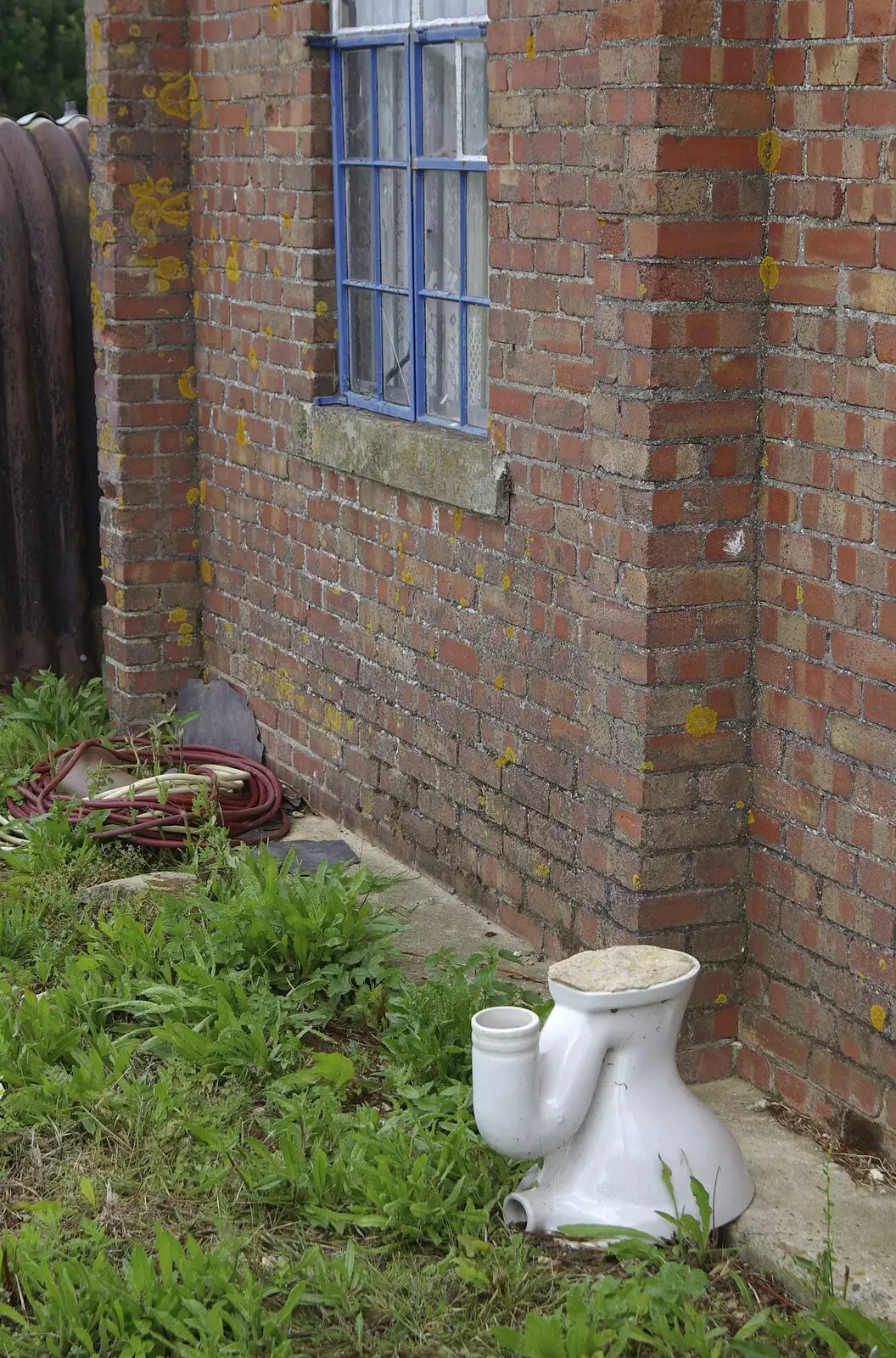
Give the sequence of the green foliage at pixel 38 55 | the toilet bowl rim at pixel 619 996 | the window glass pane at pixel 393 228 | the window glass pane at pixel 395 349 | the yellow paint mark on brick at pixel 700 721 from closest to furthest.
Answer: the toilet bowl rim at pixel 619 996 → the yellow paint mark on brick at pixel 700 721 → the window glass pane at pixel 393 228 → the window glass pane at pixel 395 349 → the green foliage at pixel 38 55

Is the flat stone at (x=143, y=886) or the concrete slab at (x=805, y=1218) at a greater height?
the flat stone at (x=143, y=886)

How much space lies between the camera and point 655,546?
3881mm

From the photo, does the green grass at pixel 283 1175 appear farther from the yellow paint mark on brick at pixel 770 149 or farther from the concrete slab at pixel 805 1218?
the yellow paint mark on brick at pixel 770 149

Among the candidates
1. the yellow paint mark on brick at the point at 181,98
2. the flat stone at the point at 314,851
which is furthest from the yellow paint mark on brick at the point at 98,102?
the flat stone at the point at 314,851

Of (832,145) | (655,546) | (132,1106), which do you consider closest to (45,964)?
(132,1106)

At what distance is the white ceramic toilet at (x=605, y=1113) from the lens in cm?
350

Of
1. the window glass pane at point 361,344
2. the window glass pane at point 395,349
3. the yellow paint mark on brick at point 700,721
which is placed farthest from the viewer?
the window glass pane at point 361,344

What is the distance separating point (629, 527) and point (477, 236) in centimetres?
146

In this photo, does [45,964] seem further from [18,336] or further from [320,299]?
[18,336]

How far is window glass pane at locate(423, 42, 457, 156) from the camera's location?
5.04 metres

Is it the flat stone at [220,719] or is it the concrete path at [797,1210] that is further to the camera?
the flat stone at [220,719]

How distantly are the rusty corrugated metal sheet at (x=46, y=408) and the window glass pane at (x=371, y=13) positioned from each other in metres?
2.42

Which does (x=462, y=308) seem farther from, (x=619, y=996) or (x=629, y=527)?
(x=619, y=996)

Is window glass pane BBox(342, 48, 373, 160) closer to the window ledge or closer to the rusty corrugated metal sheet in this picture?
the window ledge
